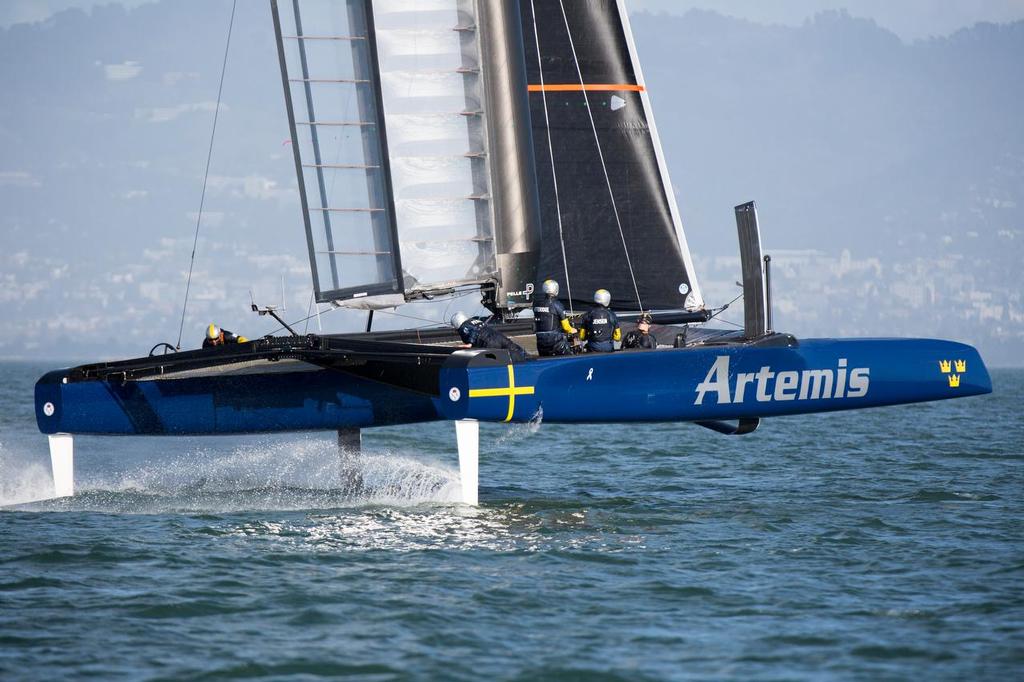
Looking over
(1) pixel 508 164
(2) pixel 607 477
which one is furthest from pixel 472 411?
(2) pixel 607 477

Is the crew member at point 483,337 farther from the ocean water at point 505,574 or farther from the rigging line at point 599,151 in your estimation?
the rigging line at point 599,151

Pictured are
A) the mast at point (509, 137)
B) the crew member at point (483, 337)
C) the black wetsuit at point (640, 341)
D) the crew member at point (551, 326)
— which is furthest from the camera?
the mast at point (509, 137)

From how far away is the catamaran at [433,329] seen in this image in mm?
9297

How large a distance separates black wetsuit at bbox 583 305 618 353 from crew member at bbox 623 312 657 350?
186 millimetres

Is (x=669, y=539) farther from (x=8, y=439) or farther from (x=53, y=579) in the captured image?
(x=8, y=439)

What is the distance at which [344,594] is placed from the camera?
6.58m

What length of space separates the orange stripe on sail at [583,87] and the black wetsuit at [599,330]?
256 centimetres

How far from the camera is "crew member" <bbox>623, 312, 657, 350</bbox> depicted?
9.95 meters

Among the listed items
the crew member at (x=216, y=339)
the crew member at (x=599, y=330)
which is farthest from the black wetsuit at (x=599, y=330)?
the crew member at (x=216, y=339)

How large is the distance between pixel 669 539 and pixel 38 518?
4.21m

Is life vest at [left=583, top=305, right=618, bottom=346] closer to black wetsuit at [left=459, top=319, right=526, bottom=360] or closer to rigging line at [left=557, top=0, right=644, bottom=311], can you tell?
black wetsuit at [left=459, top=319, right=526, bottom=360]

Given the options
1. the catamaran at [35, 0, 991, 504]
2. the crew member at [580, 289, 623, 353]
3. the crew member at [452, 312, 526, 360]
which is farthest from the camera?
the crew member at [580, 289, 623, 353]

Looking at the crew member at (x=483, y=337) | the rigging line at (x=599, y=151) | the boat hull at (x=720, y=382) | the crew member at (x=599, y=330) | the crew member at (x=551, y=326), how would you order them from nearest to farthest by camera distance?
the boat hull at (x=720, y=382) < the crew member at (x=483, y=337) < the crew member at (x=551, y=326) < the crew member at (x=599, y=330) < the rigging line at (x=599, y=151)

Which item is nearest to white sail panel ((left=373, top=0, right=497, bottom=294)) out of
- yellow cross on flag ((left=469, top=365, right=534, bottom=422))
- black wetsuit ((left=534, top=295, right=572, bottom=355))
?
black wetsuit ((left=534, top=295, right=572, bottom=355))
